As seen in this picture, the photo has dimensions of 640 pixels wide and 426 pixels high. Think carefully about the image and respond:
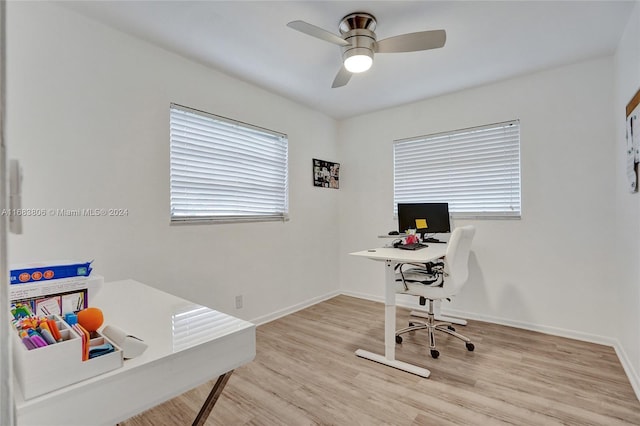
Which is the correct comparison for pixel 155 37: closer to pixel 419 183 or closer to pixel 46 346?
pixel 46 346

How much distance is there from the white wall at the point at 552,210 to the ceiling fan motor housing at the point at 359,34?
1.70 metres

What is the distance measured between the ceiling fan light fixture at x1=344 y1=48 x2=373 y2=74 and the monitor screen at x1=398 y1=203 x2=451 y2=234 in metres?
1.57

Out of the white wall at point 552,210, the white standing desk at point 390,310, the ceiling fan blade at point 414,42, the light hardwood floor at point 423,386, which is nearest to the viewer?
the light hardwood floor at point 423,386

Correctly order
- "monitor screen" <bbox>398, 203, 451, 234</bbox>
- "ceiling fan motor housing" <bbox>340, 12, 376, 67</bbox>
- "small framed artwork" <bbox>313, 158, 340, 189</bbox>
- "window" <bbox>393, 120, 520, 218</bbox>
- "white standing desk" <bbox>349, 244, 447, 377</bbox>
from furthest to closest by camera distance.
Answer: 1. "small framed artwork" <bbox>313, 158, 340, 189</bbox>
2. "monitor screen" <bbox>398, 203, 451, 234</bbox>
3. "window" <bbox>393, 120, 520, 218</bbox>
4. "white standing desk" <bbox>349, 244, 447, 377</bbox>
5. "ceiling fan motor housing" <bbox>340, 12, 376, 67</bbox>

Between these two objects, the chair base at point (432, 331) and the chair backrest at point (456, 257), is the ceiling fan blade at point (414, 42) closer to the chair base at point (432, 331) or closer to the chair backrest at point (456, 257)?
the chair backrest at point (456, 257)

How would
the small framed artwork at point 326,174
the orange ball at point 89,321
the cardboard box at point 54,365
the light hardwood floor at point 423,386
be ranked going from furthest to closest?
the small framed artwork at point 326,174, the light hardwood floor at point 423,386, the orange ball at point 89,321, the cardboard box at point 54,365

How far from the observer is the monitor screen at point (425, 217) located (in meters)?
3.20

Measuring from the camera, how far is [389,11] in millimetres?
1975

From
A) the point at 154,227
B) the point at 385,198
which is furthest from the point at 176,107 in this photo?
the point at 385,198

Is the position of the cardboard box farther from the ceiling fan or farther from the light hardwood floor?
the ceiling fan

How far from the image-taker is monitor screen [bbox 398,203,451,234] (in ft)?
10.5

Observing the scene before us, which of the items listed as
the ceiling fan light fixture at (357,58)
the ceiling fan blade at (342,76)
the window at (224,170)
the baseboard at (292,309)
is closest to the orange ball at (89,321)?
the window at (224,170)

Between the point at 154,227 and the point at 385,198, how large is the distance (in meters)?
2.62

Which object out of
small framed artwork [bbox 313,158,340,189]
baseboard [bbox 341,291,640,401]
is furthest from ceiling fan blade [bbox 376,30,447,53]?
baseboard [bbox 341,291,640,401]
